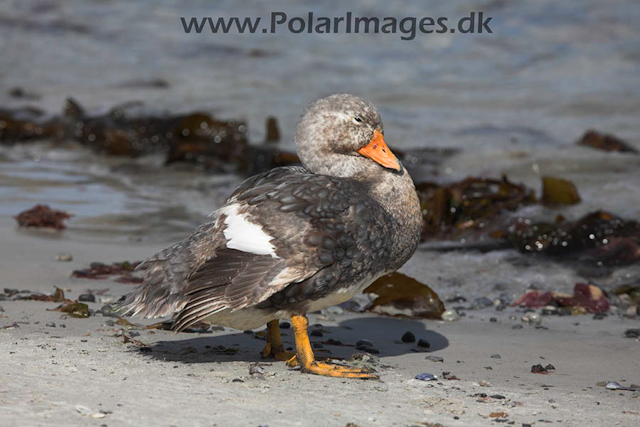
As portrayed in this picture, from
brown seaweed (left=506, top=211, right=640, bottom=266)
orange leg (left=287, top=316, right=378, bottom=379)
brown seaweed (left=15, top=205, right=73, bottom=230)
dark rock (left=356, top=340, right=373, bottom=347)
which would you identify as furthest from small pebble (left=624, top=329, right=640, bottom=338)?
brown seaweed (left=15, top=205, right=73, bottom=230)

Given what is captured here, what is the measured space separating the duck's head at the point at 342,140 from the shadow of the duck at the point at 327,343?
96 centimetres

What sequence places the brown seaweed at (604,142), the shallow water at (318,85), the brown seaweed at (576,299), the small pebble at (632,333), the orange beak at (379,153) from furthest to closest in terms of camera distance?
the brown seaweed at (604,142) < the shallow water at (318,85) < the brown seaweed at (576,299) < the small pebble at (632,333) < the orange beak at (379,153)

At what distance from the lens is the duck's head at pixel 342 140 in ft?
15.1

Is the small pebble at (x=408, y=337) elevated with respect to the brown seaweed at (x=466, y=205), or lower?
lower

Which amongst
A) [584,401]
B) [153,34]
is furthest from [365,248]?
[153,34]

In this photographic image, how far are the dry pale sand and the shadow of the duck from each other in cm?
1

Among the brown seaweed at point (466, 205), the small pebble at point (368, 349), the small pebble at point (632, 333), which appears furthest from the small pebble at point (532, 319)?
the brown seaweed at point (466, 205)

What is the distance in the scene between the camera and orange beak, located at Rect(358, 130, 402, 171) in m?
4.61

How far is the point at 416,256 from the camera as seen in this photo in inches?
282

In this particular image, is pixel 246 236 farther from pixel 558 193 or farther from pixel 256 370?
pixel 558 193

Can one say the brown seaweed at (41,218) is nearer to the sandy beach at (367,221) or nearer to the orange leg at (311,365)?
the sandy beach at (367,221)

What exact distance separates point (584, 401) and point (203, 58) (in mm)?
14839

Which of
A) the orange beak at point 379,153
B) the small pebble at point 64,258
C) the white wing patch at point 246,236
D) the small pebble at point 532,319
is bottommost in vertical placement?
the small pebble at point 532,319

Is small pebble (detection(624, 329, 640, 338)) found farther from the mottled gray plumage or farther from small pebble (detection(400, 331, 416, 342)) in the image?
the mottled gray plumage
